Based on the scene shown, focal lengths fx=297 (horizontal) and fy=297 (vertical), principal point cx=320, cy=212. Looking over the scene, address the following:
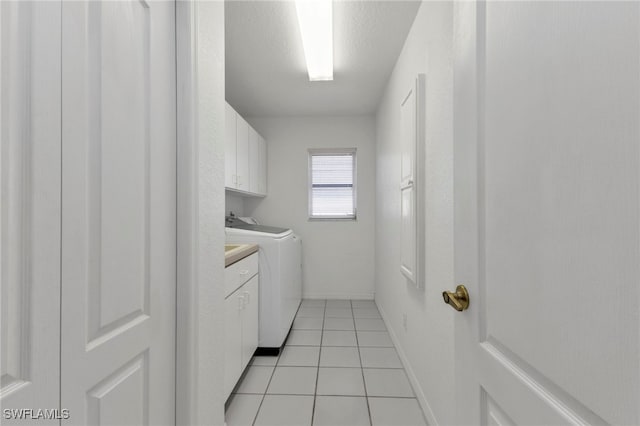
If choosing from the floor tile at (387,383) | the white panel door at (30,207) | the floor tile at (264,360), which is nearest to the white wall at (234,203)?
the floor tile at (264,360)

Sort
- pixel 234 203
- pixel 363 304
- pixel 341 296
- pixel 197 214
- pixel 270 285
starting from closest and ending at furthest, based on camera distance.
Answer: pixel 197 214 < pixel 270 285 < pixel 234 203 < pixel 363 304 < pixel 341 296

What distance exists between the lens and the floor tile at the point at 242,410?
1638mm

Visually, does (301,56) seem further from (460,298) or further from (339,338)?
(339,338)

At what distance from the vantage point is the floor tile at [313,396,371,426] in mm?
1619

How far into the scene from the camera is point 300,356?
7.83ft

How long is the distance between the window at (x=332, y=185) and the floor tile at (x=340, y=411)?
2577 mm

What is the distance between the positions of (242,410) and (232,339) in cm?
40

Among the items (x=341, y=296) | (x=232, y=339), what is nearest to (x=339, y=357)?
(x=232, y=339)

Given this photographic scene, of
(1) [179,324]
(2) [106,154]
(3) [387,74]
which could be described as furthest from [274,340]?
(3) [387,74]

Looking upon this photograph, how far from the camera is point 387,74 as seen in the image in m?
2.81

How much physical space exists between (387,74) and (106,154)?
8.75 ft

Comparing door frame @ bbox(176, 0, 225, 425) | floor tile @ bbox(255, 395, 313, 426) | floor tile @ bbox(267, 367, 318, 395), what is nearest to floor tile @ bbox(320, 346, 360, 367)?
A: floor tile @ bbox(267, 367, 318, 395)

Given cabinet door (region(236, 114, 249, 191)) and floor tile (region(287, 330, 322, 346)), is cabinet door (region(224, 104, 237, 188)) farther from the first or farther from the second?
floor tile (region(287, 330, 322, 346))

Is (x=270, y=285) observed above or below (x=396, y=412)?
above
